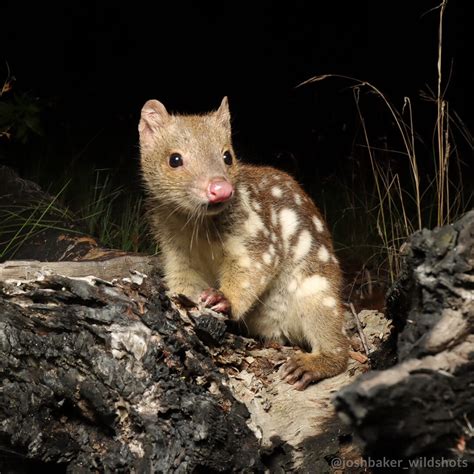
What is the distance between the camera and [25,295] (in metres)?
3.36

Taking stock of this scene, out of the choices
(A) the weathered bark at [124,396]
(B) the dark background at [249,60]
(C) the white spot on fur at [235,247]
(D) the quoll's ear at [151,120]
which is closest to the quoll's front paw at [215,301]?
(C) the white spot on fur at [235,247]

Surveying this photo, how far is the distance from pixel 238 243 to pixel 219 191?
0.48 meters

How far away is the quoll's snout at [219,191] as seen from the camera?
387 centimetres

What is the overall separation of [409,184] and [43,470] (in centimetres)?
468

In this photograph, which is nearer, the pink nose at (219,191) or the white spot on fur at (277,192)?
the pink nose at (219,191)

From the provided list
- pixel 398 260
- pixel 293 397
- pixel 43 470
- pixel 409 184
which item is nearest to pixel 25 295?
pixel 43 470

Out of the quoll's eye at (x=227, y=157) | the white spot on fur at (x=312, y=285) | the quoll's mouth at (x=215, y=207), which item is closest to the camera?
the quoll's mouth at (x=215, y=207)

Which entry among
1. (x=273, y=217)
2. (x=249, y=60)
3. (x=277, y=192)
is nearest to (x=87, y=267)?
(x=273, y=217)

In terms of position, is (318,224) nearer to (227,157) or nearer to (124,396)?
(227,157)

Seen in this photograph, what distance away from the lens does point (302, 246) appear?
4480mm

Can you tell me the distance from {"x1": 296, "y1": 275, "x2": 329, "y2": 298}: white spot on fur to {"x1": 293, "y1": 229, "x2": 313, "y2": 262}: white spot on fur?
0.14 m

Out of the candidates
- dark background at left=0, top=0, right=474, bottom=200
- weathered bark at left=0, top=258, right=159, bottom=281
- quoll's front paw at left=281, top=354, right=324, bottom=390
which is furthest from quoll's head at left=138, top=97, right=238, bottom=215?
dark background at left=0, top=0, right=474, bottom=200

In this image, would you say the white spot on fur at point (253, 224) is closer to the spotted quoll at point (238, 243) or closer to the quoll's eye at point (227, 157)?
the spotted quoll at point (238, 243)

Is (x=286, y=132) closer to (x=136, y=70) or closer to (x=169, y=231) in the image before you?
(x=136, y=70)
